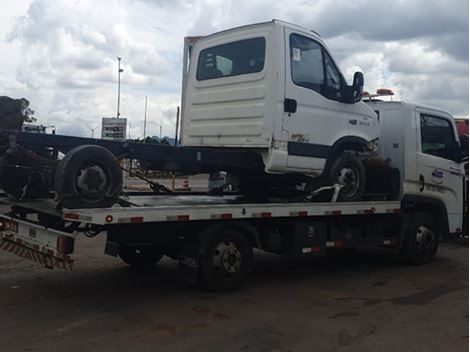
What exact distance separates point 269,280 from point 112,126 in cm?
2206

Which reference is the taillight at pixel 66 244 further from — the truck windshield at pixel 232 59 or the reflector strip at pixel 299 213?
the truck windshield at pixel 232 59

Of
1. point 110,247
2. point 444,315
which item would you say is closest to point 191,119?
point 110,247

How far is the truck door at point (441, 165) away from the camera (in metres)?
9.52

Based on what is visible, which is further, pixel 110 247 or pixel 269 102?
pixel 269 102

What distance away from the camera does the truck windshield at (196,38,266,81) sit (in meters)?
7.71

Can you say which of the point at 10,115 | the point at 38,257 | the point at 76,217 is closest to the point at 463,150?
the point at 76,217

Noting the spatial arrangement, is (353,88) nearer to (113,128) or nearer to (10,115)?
(10,115)

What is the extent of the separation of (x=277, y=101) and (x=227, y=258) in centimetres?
203

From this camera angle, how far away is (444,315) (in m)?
6.32

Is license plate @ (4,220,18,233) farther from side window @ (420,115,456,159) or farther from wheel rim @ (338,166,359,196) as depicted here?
side window @ (420,115,456,159)

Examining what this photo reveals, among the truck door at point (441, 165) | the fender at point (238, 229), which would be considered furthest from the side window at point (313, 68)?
the truck door at point (441, 165)

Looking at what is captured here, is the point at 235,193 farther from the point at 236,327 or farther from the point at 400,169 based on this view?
the point at 236,327

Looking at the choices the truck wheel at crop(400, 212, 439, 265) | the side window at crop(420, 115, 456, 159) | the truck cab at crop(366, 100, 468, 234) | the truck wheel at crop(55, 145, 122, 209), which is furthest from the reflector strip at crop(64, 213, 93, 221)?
the side window at crop(420, 115, 456, 159)

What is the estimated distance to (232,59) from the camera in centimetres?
818
